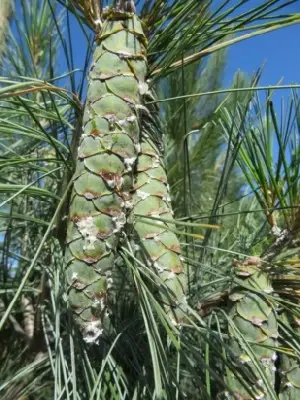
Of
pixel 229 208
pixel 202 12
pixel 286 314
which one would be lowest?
pixel 286 314

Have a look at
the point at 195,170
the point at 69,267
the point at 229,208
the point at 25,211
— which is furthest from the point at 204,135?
the point at 69,267

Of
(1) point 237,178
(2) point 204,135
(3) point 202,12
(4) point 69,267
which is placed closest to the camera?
(4) point 69,267

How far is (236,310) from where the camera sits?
2.21 ft

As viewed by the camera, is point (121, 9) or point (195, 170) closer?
point (121, 9)

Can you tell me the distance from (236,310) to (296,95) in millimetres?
322

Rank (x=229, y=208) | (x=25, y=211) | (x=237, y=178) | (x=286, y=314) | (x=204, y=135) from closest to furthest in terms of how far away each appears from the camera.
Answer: (x=286, y=314) → (x=25, y=211) → (x=229, y=208) → (x=204, y=135) → (x=237, y=178)

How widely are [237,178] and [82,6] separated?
124cm

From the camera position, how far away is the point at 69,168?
597 mm

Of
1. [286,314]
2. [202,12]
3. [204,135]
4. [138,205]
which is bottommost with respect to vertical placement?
[286,314]

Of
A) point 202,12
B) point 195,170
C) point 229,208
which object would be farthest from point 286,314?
point 195,170

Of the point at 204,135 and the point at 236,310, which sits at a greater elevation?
the point at 204,135

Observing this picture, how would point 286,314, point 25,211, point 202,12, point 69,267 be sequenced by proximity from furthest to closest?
point 25,211 → point 286,314 → point 202,12 → point 69,267

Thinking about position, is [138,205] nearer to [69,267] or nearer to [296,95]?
[69,267]

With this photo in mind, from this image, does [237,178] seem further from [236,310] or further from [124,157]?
[124,157]
